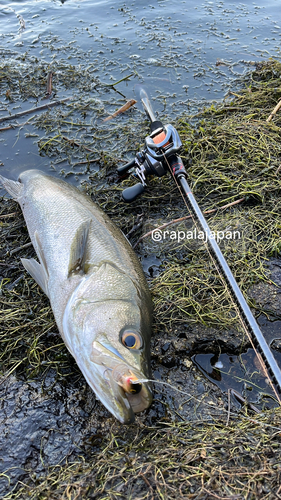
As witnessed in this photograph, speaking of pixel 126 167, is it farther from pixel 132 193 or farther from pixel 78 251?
pixel 78 251

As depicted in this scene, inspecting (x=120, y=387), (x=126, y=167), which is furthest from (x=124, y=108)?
(x=120, y=387)

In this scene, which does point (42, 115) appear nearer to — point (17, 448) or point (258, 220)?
point (258, 220)

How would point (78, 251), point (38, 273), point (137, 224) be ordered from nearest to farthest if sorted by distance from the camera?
point (78, 251) → point (38, 273) → point (137, 224)

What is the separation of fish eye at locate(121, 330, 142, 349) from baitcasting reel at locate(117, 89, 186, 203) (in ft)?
7.02

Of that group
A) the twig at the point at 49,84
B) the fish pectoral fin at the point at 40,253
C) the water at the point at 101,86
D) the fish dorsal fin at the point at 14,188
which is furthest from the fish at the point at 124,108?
the fish pectoral fin at the point at 40,253

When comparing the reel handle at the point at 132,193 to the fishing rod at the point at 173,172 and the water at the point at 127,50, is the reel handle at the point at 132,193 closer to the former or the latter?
the fishing rod at the point at 173,172

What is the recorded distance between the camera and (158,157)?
3.99 metres

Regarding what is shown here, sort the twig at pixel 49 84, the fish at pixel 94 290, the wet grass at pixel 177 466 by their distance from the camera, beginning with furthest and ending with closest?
the twig at pixel 49 84 → the fish at pixel 94 290 → the wet grass at pixel 177 466

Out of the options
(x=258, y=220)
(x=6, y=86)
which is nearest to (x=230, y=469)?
(x=258, y=220)

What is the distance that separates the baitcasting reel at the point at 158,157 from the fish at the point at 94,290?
2.58 feet

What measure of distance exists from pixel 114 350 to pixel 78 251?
1.12m

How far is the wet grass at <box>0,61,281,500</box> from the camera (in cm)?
212

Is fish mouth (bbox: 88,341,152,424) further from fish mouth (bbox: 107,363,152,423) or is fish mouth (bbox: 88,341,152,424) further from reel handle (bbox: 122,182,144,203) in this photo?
reel handle (bbox: 122,182,144,203)

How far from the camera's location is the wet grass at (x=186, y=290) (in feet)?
6.95
